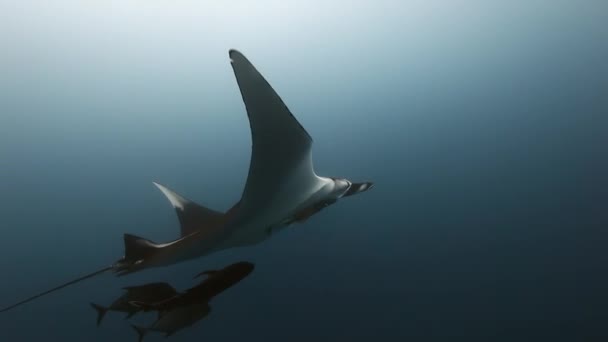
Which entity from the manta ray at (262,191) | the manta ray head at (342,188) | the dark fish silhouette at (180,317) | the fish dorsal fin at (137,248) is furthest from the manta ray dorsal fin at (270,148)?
the dark fish silhouette at (180,317)

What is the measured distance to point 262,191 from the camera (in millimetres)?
1141

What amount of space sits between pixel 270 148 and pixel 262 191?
0.17 m

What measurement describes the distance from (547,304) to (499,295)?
348mm

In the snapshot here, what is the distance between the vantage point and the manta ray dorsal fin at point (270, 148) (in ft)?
2.85

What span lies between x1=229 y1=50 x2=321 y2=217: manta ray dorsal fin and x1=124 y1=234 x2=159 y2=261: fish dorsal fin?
316mm

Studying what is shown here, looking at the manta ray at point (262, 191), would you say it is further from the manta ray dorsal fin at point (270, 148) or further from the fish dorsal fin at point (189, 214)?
the fish dorsal fin at point (189, 214)

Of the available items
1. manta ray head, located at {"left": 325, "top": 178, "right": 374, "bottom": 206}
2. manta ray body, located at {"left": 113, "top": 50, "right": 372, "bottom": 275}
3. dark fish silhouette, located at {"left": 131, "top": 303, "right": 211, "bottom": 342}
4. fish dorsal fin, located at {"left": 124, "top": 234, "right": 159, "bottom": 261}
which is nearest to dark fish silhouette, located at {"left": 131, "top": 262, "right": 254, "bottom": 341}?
dark fish silhouette, located at {"left": 131, "top": 303, "right": 211, "bottom": 342}

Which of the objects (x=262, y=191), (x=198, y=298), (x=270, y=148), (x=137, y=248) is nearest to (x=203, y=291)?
(x=198, y=298)

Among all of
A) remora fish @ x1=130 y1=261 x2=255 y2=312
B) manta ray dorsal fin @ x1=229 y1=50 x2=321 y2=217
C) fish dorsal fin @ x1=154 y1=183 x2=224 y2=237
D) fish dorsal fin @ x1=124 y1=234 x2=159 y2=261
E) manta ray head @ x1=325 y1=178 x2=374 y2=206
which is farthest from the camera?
fish dorsal fin @ x1=154 y1=183 x2=224 y2=237

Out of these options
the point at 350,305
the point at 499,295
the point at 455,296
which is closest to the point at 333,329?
the point at 350,305

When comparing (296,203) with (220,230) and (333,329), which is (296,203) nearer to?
(220,230)

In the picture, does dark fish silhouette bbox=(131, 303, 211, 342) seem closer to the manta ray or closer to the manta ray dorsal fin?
the manta ray

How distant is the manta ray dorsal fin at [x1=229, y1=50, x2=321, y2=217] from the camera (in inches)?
34.1

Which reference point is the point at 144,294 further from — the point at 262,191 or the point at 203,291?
the point at 262,191
